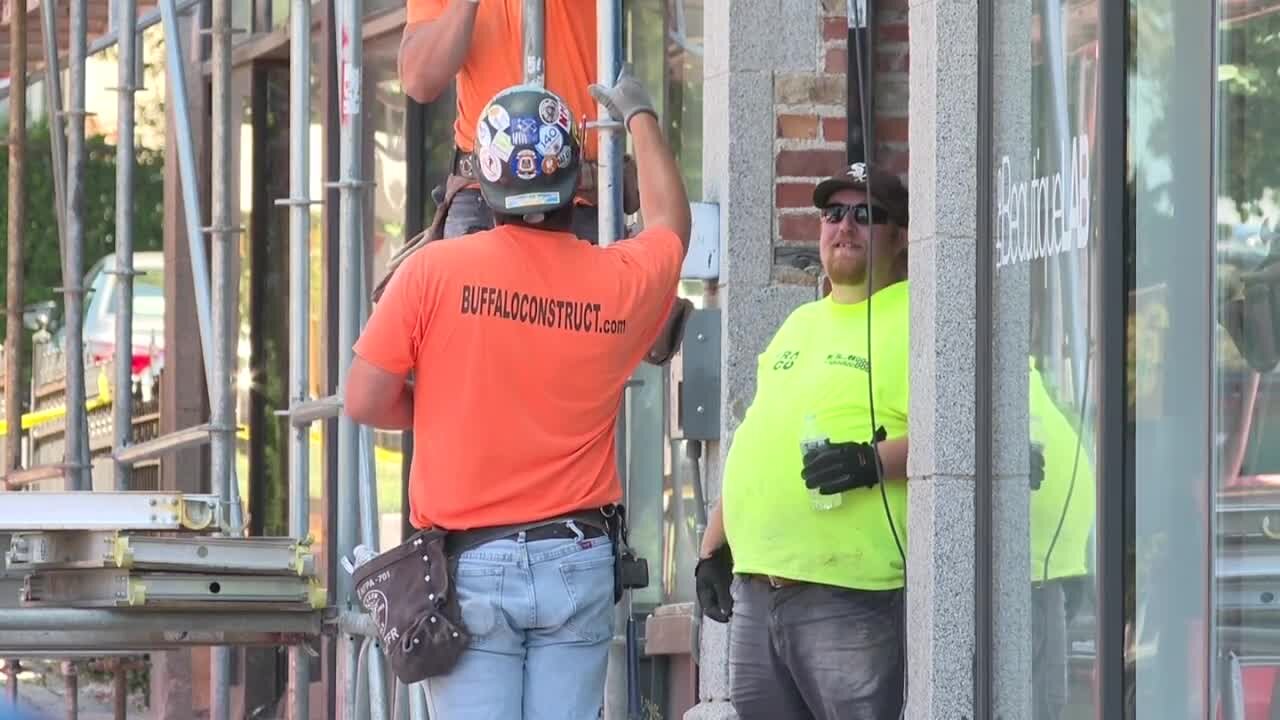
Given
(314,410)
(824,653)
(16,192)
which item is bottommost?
(824,653)

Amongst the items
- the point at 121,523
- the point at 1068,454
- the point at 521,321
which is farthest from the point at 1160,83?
→ the point at 121,523

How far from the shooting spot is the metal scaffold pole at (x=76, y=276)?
10945mm

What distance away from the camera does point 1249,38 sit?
4719 millimetres

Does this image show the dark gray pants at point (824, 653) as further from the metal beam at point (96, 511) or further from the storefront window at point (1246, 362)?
the metal beam at point (96, 511)

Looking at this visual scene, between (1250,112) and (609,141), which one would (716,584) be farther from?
(1250,112)

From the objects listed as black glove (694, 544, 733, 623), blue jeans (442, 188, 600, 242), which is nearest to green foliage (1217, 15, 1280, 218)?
blue jeans (442, 188, 600, 242)

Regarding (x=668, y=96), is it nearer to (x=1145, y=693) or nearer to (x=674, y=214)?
(x=674, y=214)

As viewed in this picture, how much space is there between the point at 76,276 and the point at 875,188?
521 cm

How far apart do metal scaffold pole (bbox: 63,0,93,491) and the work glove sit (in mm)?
5440

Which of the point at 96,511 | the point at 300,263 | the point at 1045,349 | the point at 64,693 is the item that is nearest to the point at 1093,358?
the point at 1045,349

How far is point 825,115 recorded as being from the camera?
7770 millimetres

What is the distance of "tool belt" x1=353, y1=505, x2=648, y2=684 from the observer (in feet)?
16.8

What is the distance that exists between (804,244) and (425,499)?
8.72 ft

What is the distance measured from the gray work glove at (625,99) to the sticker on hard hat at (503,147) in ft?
1.76
